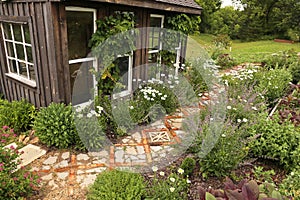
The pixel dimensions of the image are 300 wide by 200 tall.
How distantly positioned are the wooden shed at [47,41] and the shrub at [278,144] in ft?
9.53

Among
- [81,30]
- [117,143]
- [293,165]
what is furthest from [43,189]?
[293,165]

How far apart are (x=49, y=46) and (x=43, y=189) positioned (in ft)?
6.46

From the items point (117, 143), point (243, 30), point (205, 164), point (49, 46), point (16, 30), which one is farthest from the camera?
point (243, 30)

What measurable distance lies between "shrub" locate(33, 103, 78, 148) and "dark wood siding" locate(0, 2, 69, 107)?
328 mm

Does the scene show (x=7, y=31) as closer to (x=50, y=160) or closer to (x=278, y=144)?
(x=50, y=160)

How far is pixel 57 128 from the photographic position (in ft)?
10.4

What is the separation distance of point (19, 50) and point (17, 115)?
1.21 meters

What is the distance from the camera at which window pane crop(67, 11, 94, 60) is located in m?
3.43

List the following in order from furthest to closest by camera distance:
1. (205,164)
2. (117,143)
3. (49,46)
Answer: (117,143) < (49,46) < (205,164)

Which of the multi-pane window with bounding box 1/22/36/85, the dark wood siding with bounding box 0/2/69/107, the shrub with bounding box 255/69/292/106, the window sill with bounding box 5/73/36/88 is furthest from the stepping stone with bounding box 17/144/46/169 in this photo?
the shrub with bounding box 255/69/292/106

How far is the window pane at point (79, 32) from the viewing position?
3.43 m

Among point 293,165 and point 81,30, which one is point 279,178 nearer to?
point 293,165

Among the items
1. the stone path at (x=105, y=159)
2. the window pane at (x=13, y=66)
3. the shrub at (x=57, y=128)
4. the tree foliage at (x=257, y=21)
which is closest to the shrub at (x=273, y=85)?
the stone path at (x=105, y=159)

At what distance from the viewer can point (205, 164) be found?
2762 millimetres
